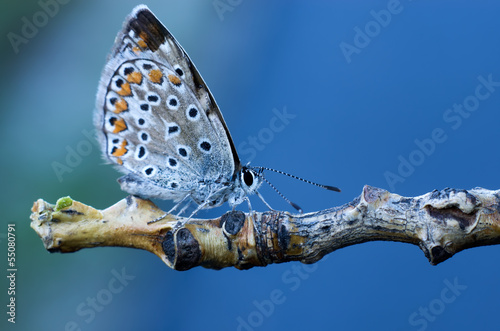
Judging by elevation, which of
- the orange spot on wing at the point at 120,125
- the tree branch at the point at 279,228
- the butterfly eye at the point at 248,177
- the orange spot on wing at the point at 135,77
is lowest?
the tree branch at the point at 279,228

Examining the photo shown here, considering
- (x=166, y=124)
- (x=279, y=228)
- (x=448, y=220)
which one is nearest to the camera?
(x=448, y=220)

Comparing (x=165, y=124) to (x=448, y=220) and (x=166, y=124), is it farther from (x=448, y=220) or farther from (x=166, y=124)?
(x=448, y=220)

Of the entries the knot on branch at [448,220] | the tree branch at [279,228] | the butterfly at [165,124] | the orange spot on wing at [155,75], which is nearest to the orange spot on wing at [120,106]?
the butterfly at [165,124]

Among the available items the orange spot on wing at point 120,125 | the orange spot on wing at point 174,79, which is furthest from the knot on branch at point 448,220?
the orange spot on wing at point 120,125

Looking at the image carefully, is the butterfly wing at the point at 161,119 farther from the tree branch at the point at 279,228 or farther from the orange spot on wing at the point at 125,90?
the tree branch at the point at 279,228

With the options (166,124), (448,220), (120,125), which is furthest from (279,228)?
(120,125)

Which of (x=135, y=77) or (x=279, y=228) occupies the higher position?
(x=135, y=77)

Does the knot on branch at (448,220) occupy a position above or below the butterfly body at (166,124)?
below

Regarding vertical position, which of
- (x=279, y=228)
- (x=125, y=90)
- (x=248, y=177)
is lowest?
(x=279, y=228)

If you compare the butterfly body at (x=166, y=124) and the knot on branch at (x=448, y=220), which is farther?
the butterfly body at (x=166, y=124)
